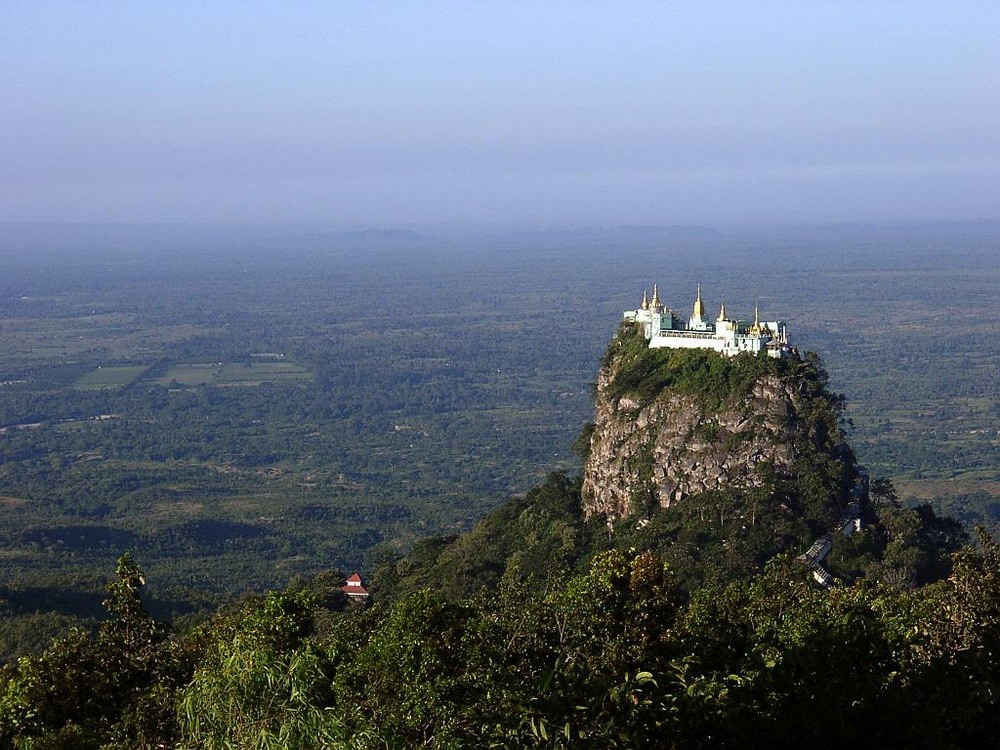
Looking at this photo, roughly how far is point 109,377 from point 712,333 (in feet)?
348

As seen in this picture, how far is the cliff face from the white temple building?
0.49 meters

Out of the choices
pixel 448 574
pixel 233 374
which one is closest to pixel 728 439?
pixel 448 574

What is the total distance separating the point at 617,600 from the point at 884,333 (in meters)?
143

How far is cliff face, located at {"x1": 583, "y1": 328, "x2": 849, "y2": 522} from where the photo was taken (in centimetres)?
4103

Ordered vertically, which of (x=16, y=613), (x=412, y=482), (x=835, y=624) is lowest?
(x=412, y=482)

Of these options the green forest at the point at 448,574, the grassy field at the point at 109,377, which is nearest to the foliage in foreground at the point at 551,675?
the green forest at the point at 448,574

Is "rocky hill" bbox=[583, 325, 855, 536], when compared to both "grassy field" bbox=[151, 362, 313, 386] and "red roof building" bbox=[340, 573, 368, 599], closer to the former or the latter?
"red roof building" bbox=[340, 573, 368, 599]

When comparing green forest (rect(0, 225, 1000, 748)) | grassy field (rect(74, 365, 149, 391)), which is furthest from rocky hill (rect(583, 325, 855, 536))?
grassy field (rect(74, 365, 149, 391))

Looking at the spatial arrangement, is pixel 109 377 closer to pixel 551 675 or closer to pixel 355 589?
pixel 355 589

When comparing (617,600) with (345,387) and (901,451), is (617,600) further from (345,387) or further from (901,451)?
(345,387)

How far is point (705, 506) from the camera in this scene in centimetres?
4034

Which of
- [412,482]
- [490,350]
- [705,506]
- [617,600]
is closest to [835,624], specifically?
[617,600]

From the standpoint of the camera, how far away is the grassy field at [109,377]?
443 ft

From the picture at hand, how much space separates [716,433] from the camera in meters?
41.7
